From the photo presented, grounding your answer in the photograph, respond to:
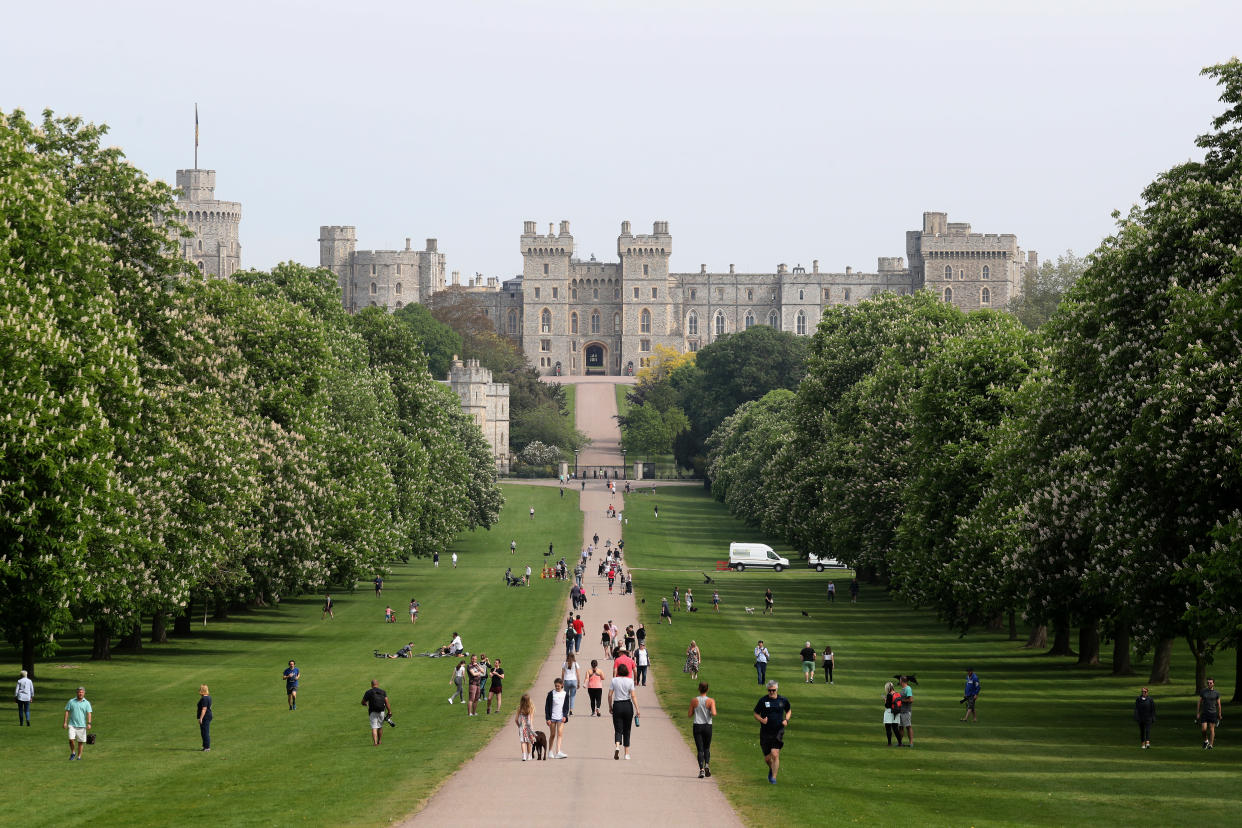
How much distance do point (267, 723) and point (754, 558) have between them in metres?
61.3

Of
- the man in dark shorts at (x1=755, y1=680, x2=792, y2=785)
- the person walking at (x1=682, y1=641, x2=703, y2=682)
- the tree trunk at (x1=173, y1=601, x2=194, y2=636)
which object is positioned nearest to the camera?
the man in dark shorts at (x1=755, y1=680, x2=792, y2=785)

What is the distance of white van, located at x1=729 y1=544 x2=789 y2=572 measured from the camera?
92688 mm

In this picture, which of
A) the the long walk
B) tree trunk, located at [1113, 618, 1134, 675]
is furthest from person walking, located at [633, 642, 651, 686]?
tree trunk, located at [1113, 618, 1134, 675]

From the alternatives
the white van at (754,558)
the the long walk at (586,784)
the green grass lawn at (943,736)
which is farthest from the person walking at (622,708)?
the white van at (754,558)

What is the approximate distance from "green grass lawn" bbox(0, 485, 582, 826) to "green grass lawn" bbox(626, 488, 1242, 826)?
507cm

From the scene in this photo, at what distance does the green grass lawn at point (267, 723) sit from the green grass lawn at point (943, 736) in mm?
5066

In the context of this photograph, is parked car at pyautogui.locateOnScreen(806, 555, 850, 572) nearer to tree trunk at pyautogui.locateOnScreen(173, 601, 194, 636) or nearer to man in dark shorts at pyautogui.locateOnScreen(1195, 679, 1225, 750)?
tree trunk at pyautogui.locateOnScreen(173, 601, 194, 636)

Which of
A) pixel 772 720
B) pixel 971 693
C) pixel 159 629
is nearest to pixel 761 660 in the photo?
pixel 971 693

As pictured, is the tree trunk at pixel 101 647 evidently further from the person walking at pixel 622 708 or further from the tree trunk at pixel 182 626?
the person walking at pixel 622 708

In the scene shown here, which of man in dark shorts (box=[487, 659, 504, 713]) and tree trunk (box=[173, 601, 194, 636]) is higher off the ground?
man in dark shorts (box=[487, 659, 504, 713])

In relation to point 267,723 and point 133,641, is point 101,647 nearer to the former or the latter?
point 133,641

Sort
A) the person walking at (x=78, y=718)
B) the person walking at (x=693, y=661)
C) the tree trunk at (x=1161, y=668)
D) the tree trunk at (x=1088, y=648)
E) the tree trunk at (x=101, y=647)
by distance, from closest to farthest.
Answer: the person walking at (x=78, y=718), the tree trunk at (x=1161, y=668), the person walking at (x=693, y=661), the tree trunk at (x=1088, y=648), the tree trunk at (x=101, y=647)

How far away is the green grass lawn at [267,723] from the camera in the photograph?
23.9 meters

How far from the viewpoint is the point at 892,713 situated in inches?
1214
